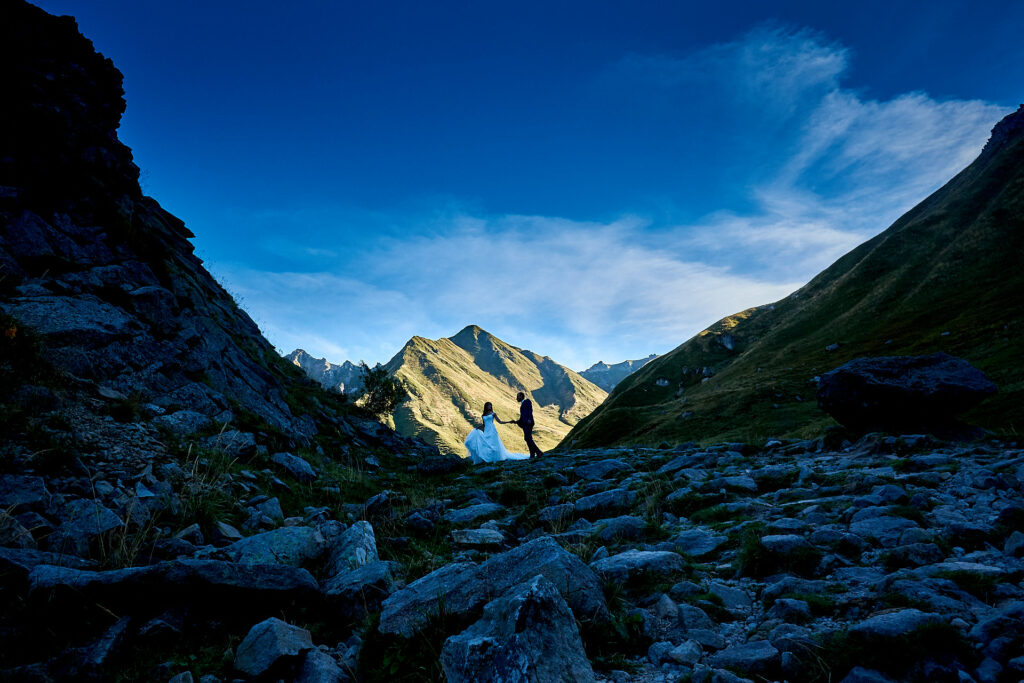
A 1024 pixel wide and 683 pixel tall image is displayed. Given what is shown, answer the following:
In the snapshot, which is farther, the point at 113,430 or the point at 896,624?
the point at 113,430

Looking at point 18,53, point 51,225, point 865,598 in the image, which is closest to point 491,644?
point 865,598

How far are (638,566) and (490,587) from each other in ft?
7.99

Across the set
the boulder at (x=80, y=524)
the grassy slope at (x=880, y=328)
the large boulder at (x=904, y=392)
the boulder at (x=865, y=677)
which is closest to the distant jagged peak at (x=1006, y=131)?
the grassy slope at (x=880, y=328)

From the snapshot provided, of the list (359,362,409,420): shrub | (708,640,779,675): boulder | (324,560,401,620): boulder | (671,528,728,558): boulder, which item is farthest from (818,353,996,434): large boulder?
(359,362,409,420): shrub

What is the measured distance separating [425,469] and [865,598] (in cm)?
2005

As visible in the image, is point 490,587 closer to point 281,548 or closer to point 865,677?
point 865,677

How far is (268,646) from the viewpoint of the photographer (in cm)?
432

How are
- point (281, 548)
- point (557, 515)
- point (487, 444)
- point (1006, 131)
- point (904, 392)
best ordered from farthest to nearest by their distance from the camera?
point (1006, 131)
point (487, 444)
point (904, 392)
point (557, 515)
point (281, 548)

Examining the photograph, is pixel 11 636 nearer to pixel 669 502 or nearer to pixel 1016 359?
pixel 669 502

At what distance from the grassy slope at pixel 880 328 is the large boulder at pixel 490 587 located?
2173cm

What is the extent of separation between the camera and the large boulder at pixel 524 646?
3414 mm

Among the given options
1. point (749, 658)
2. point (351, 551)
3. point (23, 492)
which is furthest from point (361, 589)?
point (23, 492)

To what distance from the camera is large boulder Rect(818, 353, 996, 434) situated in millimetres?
16703

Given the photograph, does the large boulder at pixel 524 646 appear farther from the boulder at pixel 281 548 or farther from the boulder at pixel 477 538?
the boulder at pixel 477 538
